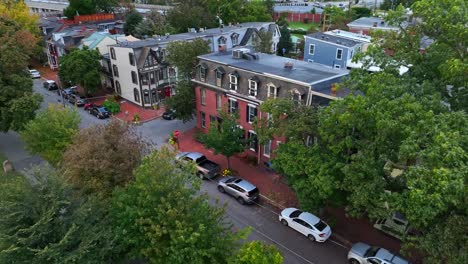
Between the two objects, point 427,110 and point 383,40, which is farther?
point 383,40

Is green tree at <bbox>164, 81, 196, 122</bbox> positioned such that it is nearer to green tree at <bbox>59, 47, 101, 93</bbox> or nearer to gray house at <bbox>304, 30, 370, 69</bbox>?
green tree at <bbox>59, 47, 101, 93</bbox>

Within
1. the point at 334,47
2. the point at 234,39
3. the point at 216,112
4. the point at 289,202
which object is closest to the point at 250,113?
the point at 216,112

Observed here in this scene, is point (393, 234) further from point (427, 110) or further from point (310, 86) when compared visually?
point (310, 86)

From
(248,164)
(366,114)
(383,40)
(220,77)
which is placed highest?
(383,40)

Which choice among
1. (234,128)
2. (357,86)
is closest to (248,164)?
(234,128)

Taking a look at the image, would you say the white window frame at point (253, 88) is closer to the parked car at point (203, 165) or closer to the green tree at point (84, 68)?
the parked car at point (203, 165)

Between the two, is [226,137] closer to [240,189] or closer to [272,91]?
[240,189]
